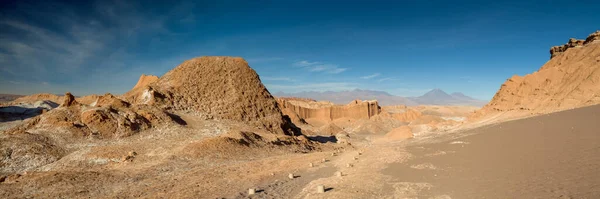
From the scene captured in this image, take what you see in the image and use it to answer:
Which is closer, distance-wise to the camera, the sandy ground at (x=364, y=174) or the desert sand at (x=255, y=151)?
the sandy ground at (x=364, y=174)

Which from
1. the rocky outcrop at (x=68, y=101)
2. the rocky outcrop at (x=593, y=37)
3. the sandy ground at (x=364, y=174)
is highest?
the rocky outcrop at (x=593, y=37)

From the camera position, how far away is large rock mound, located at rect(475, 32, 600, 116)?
31.7m

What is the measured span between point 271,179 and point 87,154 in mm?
13806

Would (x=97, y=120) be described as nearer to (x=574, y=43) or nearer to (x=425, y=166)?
(x=425, y=166)

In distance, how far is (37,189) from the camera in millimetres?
15023

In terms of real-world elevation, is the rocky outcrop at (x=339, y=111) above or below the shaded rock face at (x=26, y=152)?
above

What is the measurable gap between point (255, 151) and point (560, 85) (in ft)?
118

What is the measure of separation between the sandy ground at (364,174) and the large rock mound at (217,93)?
10936mm

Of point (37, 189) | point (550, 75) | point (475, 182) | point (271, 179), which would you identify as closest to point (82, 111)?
point (37, 189)

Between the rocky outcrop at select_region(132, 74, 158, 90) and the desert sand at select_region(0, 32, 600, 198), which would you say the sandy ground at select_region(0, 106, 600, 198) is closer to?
the desert sand at select_region(0, 32, 600, 198)

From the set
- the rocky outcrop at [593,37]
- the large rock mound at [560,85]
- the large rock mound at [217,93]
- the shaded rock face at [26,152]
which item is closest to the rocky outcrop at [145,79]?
the large rock mound at [217,93]

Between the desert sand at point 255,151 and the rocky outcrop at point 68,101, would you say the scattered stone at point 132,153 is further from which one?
the rocky outcrop at point 68,101

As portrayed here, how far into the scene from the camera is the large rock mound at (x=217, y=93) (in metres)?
34.5

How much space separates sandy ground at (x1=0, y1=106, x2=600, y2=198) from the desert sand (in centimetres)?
6
